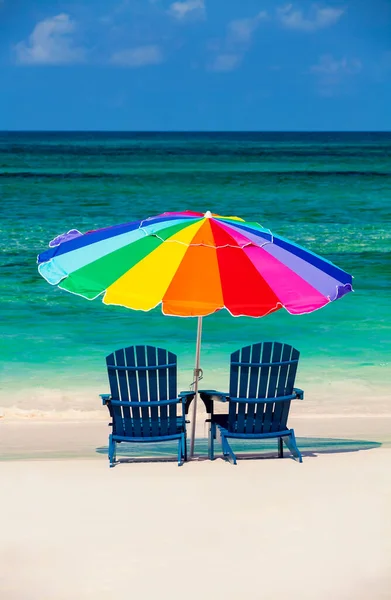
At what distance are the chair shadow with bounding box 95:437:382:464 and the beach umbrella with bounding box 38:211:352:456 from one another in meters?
1.61

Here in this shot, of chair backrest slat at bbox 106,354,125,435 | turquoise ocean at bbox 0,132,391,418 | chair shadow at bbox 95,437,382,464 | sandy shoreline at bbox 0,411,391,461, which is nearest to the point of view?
chair backrest slat at bbox 106,354,125,435

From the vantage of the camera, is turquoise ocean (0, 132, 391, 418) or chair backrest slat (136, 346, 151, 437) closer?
chair backrest slat (136, 346, 151, 437)

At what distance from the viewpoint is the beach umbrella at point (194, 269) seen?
6.07m

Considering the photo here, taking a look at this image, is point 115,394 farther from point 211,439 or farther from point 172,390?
point 211,439

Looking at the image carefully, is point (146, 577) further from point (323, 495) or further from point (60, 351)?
point (60, 351)

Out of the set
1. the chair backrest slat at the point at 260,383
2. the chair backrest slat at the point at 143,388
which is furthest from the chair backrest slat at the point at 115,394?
the chair backrest slat at the point at 260,383

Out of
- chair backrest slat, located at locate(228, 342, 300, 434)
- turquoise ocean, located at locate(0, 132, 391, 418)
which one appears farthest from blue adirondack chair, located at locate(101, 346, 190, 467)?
turquoise ocean, located at locate(0, 132, 391, 418)

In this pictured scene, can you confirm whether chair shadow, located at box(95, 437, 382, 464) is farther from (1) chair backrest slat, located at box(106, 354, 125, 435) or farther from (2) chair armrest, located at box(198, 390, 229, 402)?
(2) chair armrest, located at box(198, 390, 229, 402)

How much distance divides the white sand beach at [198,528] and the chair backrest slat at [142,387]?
0.29 metres

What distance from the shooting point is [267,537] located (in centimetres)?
557

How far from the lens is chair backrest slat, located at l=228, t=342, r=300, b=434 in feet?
23.1

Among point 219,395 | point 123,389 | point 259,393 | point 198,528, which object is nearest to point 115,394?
point 123,389

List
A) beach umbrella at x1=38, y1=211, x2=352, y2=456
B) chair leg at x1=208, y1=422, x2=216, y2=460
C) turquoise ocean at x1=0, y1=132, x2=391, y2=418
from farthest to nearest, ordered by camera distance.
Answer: turquoise ocean at x1=0, y1=132, x2=391, y2=418
chair leg at x1=208, y1=422, x2=216, y2=460
beach umbrella at x1=38, y1=211, x2=352, y2=456

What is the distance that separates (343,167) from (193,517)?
66192 mm
